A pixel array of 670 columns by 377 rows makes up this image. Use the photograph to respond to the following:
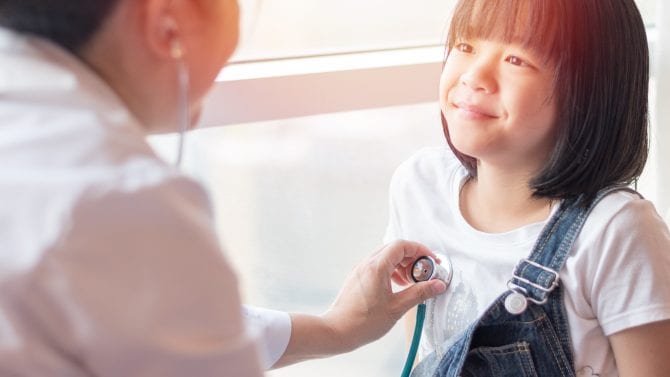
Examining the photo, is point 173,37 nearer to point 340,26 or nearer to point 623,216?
point 623,216

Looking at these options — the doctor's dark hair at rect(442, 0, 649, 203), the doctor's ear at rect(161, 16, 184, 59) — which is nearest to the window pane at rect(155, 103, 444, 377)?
the doctor's dark hair at rect(442, 0, 649, 203)

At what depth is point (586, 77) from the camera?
1067 mm

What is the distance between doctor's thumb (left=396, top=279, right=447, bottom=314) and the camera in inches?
45.2

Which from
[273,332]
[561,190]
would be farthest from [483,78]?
[273,332]

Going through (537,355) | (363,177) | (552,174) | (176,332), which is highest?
(176,332)

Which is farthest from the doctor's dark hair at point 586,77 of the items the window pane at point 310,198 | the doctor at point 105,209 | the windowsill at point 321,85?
the doctor at point 105,209

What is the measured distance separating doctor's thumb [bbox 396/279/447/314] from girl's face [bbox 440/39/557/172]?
0.52 feet

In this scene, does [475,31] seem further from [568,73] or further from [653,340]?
[653,340]

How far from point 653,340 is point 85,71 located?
0.68 meters

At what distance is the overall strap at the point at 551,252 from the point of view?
42.0 inches

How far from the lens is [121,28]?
25.4 inches

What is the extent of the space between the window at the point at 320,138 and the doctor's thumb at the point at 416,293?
0.83 feet

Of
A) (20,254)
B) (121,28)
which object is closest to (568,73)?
(121,28)

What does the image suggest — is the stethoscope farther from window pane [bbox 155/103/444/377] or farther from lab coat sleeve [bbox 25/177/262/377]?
lab coat sleeve [bbox 25/177/262/377]
